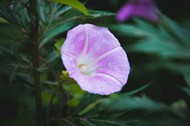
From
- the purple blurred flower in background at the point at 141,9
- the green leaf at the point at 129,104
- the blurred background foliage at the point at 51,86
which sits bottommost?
the purple blurred flower in background at the point at 141,9

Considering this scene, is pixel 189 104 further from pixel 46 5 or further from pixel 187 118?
pixel 46 5

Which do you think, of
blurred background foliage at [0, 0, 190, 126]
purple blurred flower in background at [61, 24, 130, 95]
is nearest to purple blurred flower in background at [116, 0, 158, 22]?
blurred background foliage at [0, 0, 190, 126]

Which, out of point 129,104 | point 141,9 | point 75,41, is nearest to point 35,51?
point 75,41

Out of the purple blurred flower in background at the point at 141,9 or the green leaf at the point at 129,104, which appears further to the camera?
the purple blurred flower in background at the point at 141,9

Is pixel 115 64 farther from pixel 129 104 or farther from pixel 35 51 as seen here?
pixel 129 104

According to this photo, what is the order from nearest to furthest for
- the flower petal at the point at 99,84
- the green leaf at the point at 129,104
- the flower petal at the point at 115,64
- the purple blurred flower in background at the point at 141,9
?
the flower petal at the point at 99,84 → the flower petal at the point at 115,64 → the green leaf at the point at 129,104 → the purple blurred flower in background at the point at 141,9

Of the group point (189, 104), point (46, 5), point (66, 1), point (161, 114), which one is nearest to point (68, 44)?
point (66, 1)

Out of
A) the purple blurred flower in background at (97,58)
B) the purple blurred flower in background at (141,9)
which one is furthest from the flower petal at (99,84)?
the purple blurred flower in background at (141,9)

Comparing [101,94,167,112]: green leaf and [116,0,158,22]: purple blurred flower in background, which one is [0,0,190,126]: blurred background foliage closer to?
[101,94,167,112]: green leaf

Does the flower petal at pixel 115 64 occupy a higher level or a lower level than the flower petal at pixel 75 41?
lower

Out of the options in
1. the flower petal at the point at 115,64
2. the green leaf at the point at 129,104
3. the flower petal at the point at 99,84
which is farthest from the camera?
the green leaf at the point at 129,104

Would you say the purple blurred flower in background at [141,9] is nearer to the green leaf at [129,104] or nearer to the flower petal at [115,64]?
the green leaf at [129,104]
